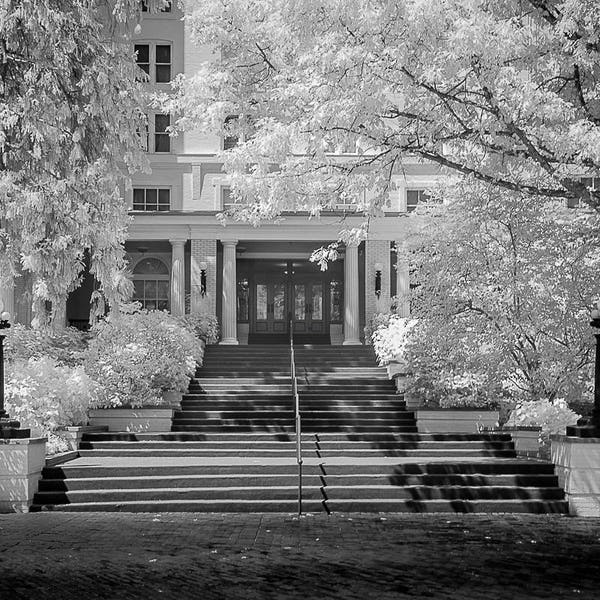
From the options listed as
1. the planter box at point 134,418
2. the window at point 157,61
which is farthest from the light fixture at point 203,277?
the planter box at point 134,418

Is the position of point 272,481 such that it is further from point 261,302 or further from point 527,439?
point 261,302

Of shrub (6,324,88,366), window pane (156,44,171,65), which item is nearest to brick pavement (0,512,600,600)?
shrub (6,324,88,366)

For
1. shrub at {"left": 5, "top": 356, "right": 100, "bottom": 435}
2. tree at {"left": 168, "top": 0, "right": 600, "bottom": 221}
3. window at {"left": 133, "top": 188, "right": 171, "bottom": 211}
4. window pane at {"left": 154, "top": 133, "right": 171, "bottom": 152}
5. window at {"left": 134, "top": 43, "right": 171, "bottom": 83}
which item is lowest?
shrub at {"left": 5, "top": 356, "right": 100, "bottom": 435}

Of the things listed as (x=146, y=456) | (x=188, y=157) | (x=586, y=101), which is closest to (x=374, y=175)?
(x=586, y=101)

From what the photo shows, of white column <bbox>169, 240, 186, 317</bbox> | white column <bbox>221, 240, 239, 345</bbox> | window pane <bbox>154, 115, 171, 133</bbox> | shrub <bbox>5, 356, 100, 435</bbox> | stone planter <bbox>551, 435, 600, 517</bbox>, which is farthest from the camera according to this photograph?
window pane <bbox>154, 115, 171, 133</bbox>

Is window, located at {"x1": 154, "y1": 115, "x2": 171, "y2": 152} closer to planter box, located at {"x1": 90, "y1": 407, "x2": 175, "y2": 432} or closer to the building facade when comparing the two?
the building facade

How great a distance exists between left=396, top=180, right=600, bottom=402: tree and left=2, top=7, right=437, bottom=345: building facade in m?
8.26

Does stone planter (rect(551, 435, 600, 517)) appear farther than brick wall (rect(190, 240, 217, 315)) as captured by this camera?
No

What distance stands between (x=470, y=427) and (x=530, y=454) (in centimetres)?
255

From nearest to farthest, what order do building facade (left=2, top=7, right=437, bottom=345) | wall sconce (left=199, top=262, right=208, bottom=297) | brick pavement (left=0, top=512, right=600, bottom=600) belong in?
brick pavement (left=0, top=512, right=600, bottom=600) < building facade (left=2, top=7, right=437, bottom=345) < wall sconce (left=199, top=262, right=208, bottom=297)

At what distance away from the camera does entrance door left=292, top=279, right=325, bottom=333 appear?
114 ft

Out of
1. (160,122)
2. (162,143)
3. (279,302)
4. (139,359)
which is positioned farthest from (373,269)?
(139,359)

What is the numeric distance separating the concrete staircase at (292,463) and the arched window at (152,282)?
1094 cm

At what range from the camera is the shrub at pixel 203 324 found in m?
28.0
